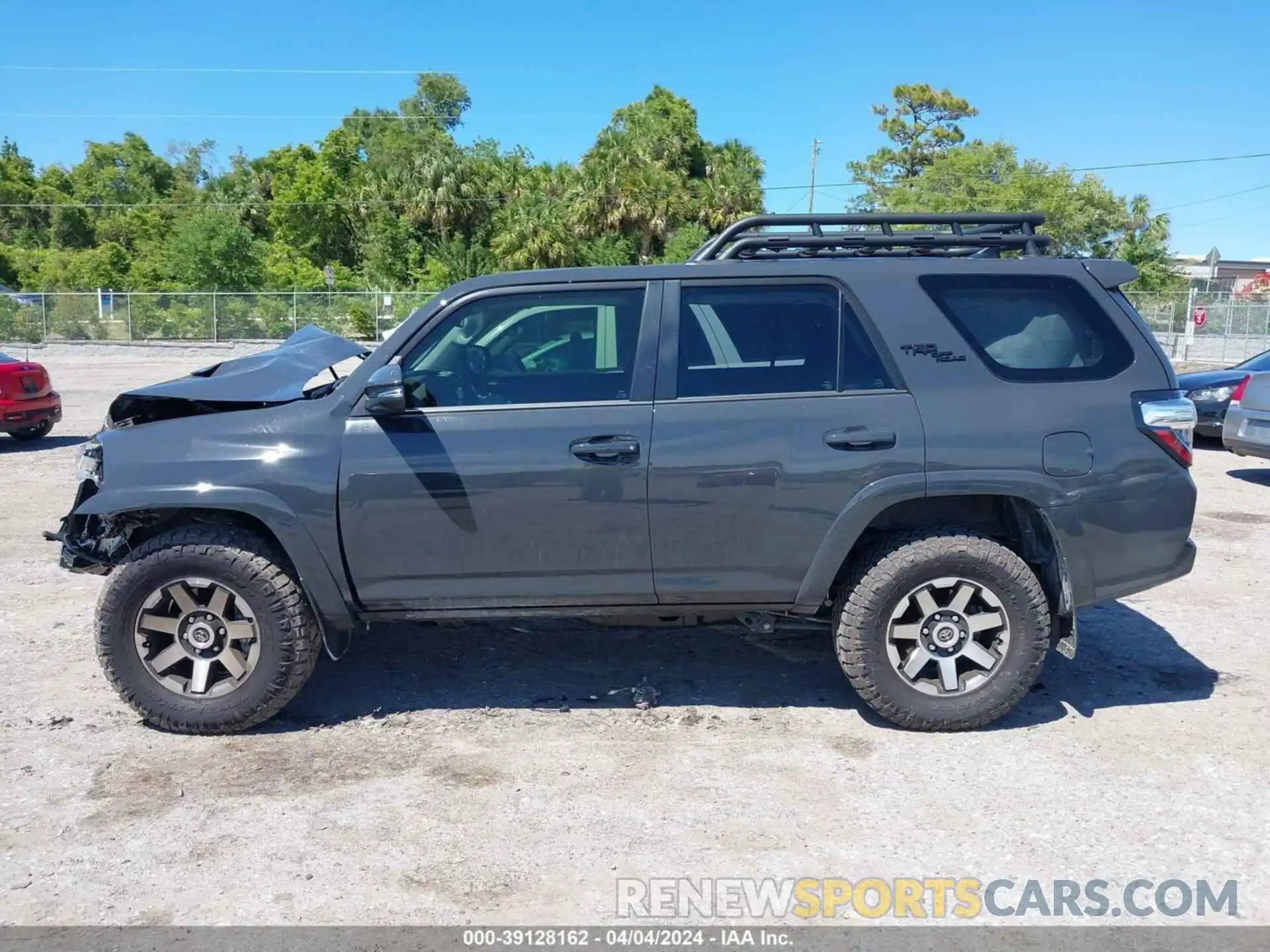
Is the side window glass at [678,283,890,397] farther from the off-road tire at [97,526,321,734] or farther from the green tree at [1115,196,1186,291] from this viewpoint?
the green tree at [1115,196,1186,291]

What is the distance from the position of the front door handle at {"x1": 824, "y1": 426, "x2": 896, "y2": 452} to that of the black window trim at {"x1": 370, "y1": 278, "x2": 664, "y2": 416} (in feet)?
2.50

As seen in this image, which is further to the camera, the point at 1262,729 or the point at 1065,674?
the point at 1065,674

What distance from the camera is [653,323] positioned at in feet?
14.6

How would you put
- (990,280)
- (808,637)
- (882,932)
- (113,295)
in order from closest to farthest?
(882,932)
(990,280)
(808,637)
(113,295)

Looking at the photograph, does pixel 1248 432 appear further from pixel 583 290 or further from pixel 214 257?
pixel 214 257

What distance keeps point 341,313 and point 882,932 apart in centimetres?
3710

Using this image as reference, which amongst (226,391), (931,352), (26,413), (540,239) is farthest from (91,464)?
(540,239)

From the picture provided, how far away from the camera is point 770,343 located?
4.48 metres

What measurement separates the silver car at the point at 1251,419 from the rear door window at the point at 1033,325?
6.62m

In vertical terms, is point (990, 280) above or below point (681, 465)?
above

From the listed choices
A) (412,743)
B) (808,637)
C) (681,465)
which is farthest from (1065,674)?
(412,743)

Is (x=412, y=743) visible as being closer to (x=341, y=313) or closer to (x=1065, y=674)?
(x=1065, y=674)

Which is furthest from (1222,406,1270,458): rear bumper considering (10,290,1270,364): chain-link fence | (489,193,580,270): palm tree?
(489,193,580,270): palm tree

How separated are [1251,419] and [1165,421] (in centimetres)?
679
